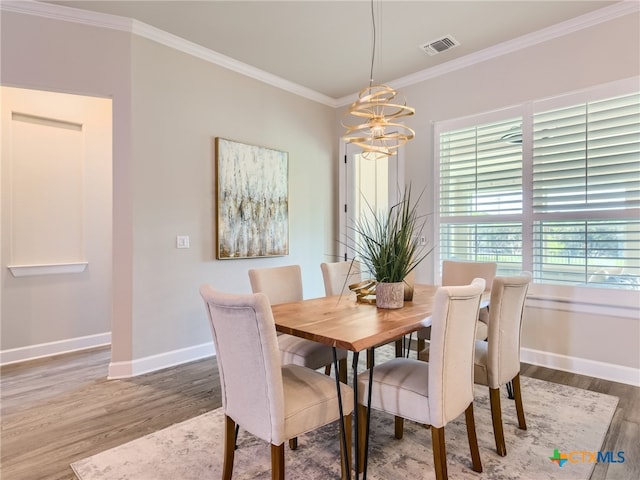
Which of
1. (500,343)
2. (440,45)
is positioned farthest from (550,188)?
(500,343)

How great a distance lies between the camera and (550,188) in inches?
126

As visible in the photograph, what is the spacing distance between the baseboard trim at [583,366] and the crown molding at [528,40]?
2751 millimetres

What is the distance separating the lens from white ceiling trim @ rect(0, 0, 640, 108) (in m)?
2.81

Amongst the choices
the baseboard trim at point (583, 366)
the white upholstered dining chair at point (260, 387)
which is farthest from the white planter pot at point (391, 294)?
the baseboard trim at point (583, 366)

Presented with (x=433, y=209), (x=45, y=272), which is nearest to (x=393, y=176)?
(x=433, y=209)

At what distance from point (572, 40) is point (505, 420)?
307 centimetres

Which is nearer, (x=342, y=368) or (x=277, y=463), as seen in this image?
(x=277, y=463)

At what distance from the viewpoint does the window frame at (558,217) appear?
112 inches

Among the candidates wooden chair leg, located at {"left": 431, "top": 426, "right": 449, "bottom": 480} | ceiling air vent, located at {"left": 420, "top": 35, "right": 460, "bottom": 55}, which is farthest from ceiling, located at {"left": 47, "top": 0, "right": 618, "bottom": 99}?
wooden chair leg, located at {"left": 431, "top": 426, "right": 449, "bottom": 480}

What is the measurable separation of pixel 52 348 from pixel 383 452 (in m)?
3.46

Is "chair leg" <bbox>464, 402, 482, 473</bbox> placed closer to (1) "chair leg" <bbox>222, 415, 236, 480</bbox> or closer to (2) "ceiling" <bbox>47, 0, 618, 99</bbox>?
(1) "chair leg" <bbox>222, 415, 236, 480</bbox>

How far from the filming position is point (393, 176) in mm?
4324

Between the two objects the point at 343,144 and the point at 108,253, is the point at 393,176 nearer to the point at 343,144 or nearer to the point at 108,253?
the point at 343,144

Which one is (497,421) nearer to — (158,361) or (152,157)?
(158,361)
